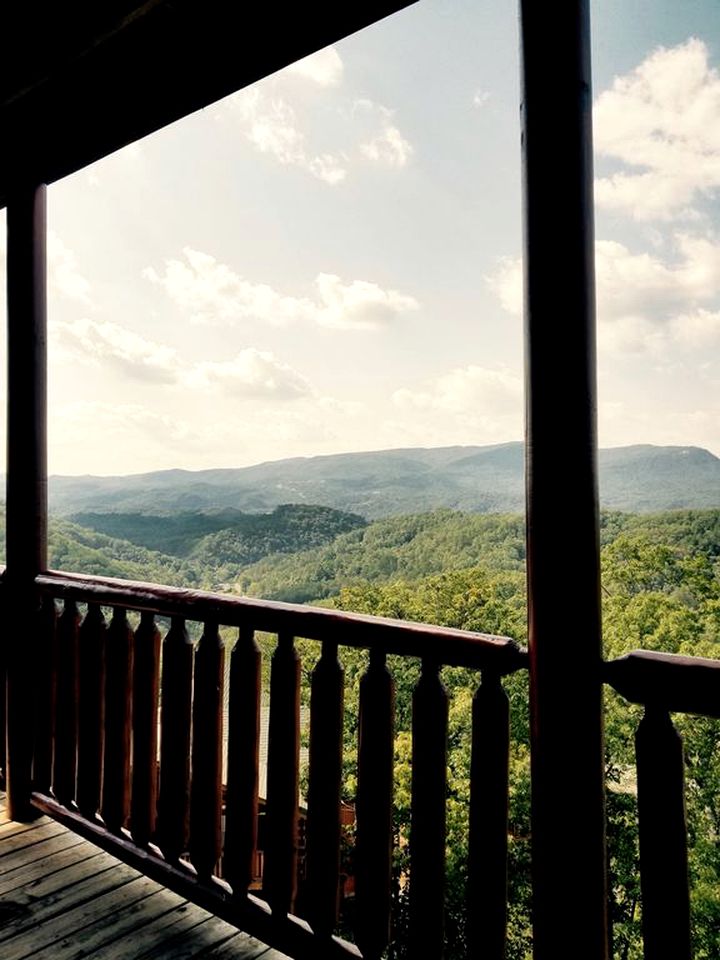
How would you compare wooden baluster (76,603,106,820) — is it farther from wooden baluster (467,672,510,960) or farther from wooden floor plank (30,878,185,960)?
wooden baluster (467,672,510,960)

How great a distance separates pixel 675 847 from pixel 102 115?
8.73 ft

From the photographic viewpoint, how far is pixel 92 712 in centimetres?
207

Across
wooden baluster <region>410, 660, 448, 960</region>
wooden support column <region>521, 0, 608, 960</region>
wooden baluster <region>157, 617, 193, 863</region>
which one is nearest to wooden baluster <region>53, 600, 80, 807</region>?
wooden baluster <region>157, 617, 193, 863</region>

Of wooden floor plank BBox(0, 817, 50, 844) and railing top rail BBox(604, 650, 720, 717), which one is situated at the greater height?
railing top rail BBox(604, 650, 720, 717)

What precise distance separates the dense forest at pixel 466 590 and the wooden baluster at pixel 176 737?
1179 centimetres

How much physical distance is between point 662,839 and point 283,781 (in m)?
0.91

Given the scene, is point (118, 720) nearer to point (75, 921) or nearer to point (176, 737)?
point (176, 737)

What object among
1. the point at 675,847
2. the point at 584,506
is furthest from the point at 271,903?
the point at 584,506

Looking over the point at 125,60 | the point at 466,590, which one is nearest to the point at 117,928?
the point at 125,60

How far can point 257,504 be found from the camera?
23.9m

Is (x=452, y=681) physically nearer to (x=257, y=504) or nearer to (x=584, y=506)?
(x=257, y=504)

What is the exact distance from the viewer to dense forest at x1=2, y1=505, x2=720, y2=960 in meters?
15.1

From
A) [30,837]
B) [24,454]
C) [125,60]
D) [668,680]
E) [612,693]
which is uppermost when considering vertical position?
[125,60]

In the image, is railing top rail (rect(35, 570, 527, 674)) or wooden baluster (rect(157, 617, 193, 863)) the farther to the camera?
wooden baluster (rect(157, 617, 193, 863))
